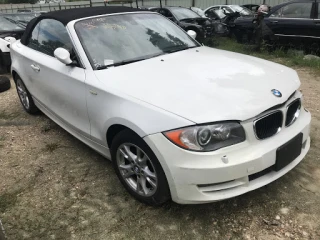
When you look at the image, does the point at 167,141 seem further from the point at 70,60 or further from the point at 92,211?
the point at 70,60

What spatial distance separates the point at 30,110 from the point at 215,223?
11.4 feet

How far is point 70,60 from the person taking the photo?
3.28 meters

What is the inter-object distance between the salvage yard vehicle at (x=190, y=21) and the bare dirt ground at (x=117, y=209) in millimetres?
7859

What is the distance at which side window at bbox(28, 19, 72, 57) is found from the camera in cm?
359

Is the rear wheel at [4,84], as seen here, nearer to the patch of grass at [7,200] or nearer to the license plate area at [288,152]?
the patch of grass at [7,200]

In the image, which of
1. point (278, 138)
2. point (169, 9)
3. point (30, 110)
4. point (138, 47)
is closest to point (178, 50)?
point (138, 47)

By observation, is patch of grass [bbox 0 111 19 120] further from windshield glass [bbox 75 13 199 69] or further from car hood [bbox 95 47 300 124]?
car hood [bbox 95 47 300 124]

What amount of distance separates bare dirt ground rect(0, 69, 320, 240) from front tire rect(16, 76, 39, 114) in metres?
1.28

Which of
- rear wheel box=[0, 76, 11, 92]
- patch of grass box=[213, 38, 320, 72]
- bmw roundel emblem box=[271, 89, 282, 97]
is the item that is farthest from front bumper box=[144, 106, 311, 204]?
patch of grass box=[213, 38, 320, 72]

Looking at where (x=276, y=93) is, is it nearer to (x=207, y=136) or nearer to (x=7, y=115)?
(x=207, y=136)

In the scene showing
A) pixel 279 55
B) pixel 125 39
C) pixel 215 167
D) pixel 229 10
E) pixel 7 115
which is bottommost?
pixel 279 55

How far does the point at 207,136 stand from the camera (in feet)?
7.82

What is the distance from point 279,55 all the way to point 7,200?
7705 mm

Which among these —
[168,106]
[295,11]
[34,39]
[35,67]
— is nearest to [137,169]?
[168,106]
